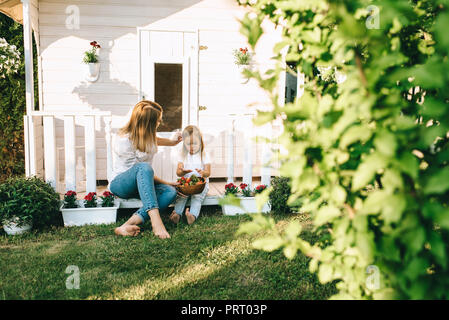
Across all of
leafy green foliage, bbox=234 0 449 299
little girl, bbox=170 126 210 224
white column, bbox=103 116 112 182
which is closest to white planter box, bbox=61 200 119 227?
white column, bbox=103 116 112 182

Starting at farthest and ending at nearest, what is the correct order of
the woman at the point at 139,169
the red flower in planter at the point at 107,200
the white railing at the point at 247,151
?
the white railing at the point at 247,151, the red flower in planter at the point at 107,200, the woman at the point at 139,169

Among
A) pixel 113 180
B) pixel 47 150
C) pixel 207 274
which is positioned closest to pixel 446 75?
pixel 207 274

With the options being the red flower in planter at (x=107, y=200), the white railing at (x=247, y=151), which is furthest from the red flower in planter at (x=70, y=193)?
the white railing at (x=247, y=151)

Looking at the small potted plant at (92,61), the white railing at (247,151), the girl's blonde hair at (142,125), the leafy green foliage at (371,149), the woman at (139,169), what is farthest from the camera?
the small potted plant at (92,61)

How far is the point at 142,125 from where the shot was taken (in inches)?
154

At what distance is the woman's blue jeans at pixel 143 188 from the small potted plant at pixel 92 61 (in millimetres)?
2117

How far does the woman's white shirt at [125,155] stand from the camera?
392 cm

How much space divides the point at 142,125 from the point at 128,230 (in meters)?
1.05

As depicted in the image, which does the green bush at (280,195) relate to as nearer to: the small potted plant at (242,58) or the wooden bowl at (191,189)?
the wooden bowl at (191,189)

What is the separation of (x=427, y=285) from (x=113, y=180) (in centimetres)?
346

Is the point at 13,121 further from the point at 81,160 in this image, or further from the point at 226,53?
the point at 226,53

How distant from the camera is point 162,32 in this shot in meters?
5.63

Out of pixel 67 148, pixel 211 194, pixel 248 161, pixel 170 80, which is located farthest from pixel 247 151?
pixel 67 148
